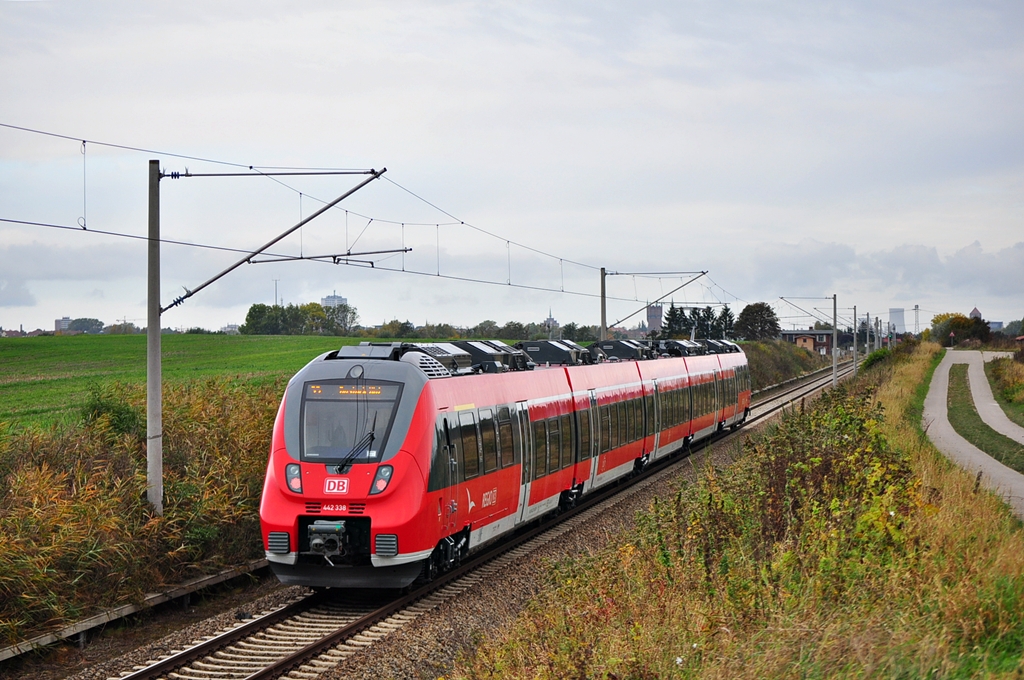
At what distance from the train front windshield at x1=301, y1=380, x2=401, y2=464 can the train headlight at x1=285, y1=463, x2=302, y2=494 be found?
172 mm

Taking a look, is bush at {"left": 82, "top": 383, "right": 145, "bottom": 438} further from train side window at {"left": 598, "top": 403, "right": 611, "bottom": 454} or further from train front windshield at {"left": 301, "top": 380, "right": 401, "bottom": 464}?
train side window at {"left": 598, "top": 403, "right": 611, "bottom": 454}

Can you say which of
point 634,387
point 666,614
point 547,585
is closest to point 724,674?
point 666,614

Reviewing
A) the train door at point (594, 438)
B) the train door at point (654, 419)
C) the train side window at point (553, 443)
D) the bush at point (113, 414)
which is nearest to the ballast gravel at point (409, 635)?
the train side window at point (553, 443)

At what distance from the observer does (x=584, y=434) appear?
66.0 ft

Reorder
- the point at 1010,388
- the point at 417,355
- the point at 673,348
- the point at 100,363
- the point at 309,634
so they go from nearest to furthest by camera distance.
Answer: the point at 309,634 → the point at 417,355 → the point at 673,348 → the point at 100,363 → the point at 1010,388

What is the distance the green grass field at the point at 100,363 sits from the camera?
967 inches

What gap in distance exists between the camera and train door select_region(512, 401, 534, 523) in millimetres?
16172

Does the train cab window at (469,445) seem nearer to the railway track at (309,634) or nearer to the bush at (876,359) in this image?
the railway track at (309,634)

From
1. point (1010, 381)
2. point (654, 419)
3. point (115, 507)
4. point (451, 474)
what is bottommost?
point (115, 507)

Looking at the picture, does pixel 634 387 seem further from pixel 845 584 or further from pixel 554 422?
pixel 845 584

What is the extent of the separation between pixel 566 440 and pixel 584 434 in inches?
52.9

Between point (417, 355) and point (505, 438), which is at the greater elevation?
point (417, 355)

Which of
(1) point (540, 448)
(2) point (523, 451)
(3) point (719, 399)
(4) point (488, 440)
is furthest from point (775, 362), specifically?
(4) point (488, 440)

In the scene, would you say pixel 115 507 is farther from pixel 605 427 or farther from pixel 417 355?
pixel 605 427
